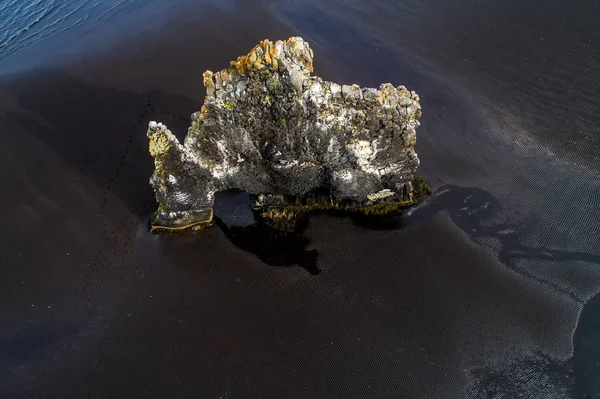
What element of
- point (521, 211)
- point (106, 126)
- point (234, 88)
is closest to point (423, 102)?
point (521, 211)

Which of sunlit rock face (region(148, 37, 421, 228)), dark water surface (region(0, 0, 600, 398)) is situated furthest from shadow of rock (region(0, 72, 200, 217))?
sunlit rock face (region(148, 37, 421, 228))

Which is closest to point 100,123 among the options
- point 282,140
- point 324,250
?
point 282,140

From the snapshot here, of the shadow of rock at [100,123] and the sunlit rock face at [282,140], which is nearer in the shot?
the sunlit rock face at [282,140]

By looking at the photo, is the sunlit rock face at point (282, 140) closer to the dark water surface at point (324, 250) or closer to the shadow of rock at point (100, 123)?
the dark water surface at point (324, 250)

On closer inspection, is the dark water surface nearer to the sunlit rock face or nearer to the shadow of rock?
the shadow of rock

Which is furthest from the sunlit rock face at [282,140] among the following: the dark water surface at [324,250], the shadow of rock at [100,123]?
the shadow of rock at [100,123]

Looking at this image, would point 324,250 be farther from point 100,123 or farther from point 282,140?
point 100,123
